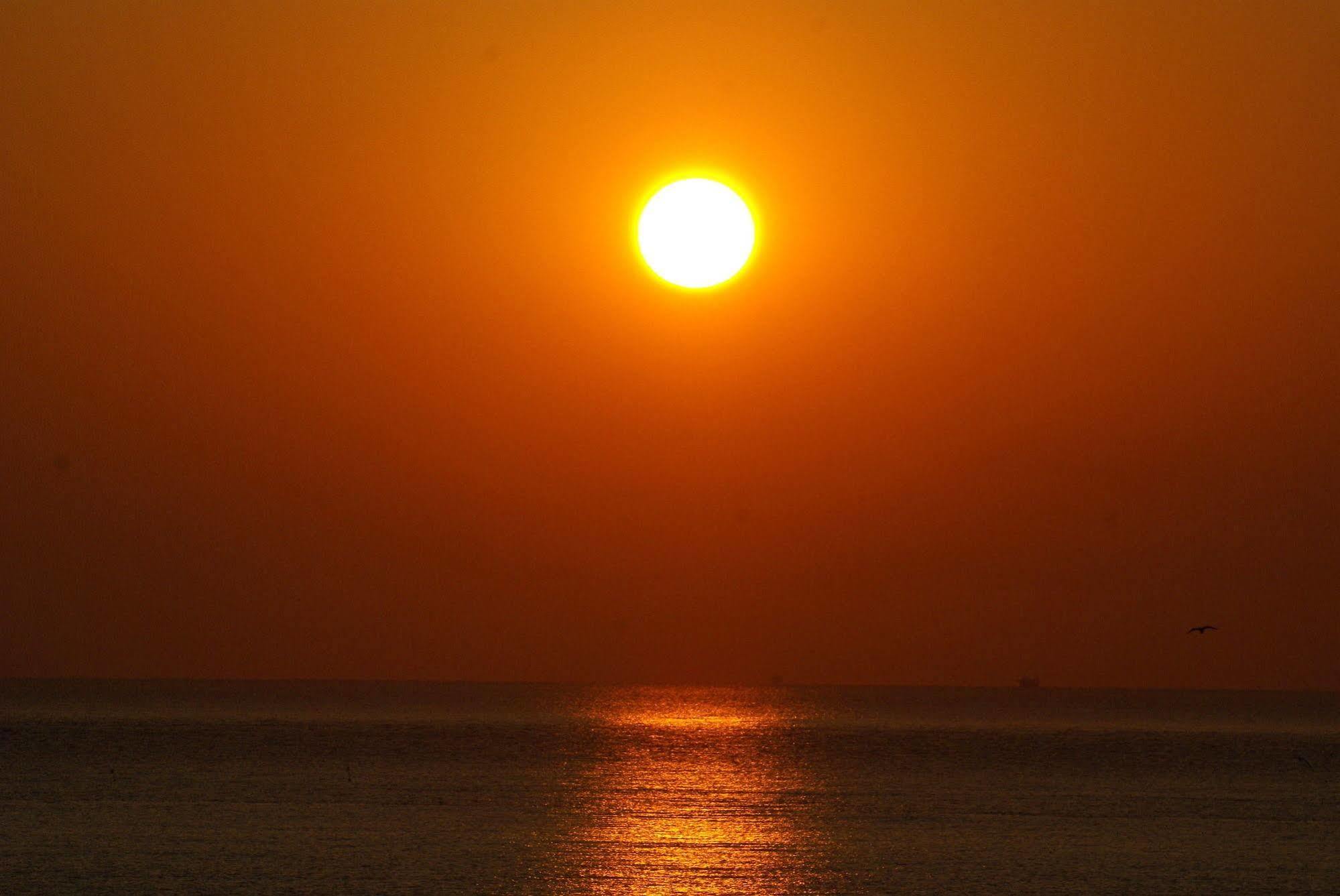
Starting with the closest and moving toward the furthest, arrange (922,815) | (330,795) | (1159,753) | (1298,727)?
(922,815), (330,795), (1159,753), (1298,727)

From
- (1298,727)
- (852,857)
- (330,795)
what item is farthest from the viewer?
(1298,727)

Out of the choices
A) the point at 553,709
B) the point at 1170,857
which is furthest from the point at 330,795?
the point at 553,709

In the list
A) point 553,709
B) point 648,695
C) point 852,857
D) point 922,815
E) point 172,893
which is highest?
point 648,695

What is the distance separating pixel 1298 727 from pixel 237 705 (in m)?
60.2

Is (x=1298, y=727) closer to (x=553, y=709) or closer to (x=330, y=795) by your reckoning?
(x=553, y=709)

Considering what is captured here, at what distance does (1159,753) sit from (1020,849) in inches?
1016

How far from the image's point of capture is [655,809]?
1054 inches

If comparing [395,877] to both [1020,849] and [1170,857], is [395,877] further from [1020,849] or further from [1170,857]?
[1170,857]

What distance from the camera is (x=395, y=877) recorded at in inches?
722

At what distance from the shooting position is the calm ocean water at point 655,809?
61.5 ft

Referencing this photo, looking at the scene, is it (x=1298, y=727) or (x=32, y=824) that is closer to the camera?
(x=32, y=824)

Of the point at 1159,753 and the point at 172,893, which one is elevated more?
the point at 1159,753

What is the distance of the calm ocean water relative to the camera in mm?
18734

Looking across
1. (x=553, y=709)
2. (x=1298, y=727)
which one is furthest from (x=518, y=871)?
(x=553, y=709)
